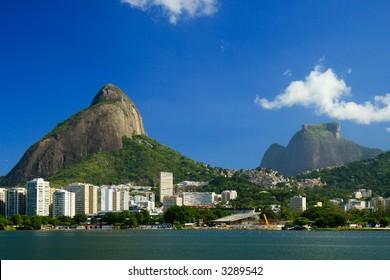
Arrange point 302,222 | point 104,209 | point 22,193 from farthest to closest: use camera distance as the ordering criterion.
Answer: point 104,209 < point 22,193 < point 302,222

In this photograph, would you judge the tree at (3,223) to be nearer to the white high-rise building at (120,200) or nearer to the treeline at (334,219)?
the white high-rise building at (120,200)

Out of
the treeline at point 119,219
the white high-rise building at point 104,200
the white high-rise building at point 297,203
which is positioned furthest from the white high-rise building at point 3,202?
the white high-rise building at point 297,203

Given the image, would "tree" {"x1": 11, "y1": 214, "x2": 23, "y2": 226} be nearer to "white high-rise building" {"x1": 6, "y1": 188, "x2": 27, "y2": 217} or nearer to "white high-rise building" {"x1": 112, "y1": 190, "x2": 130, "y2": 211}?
"white high-rise building" {"x1": 6, "y1": 188, "x2": 27, "y2": 217}

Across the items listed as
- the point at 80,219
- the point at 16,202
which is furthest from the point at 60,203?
the point at 80,219

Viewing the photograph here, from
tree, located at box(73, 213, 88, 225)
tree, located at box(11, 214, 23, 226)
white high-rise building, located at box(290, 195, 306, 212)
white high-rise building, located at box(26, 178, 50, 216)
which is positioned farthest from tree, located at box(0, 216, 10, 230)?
white high-rise building, located at box(290, 195, 306, 212)

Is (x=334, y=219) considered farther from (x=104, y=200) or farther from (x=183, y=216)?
(x=104, y=200)
